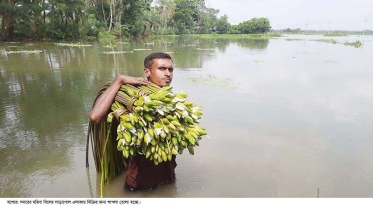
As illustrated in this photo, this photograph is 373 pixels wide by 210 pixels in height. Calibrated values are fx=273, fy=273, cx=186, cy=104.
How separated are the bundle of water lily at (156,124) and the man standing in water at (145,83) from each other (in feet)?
0.40

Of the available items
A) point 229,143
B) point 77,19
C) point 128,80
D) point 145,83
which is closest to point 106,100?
point 128,80

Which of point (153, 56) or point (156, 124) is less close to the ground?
point (153, 56)

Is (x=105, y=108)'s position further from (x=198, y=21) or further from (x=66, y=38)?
(x=198, y=21)

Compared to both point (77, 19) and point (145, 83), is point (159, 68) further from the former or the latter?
point (77, 19)

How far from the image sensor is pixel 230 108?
6.01 m

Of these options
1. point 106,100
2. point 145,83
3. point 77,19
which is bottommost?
point 106,100

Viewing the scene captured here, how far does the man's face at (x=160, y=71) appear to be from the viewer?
2.37 metres

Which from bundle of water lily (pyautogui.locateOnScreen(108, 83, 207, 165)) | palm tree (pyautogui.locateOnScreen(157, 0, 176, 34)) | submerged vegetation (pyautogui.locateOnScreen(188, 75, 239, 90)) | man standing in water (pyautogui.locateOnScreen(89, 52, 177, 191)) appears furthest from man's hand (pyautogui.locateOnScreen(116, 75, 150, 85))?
palm tree (pyautogui.locateOnScreen(157, 0, 176, 34))

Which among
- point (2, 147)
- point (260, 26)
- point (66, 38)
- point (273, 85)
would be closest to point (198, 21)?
point (260, 26)

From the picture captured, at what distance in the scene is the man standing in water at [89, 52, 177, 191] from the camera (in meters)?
2.21

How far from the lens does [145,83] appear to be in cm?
232

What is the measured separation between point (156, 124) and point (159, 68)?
1.90 ft

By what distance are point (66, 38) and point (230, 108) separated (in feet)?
89.8

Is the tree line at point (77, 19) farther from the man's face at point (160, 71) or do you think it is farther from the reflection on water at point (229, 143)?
the man's face at point (160, 71)
